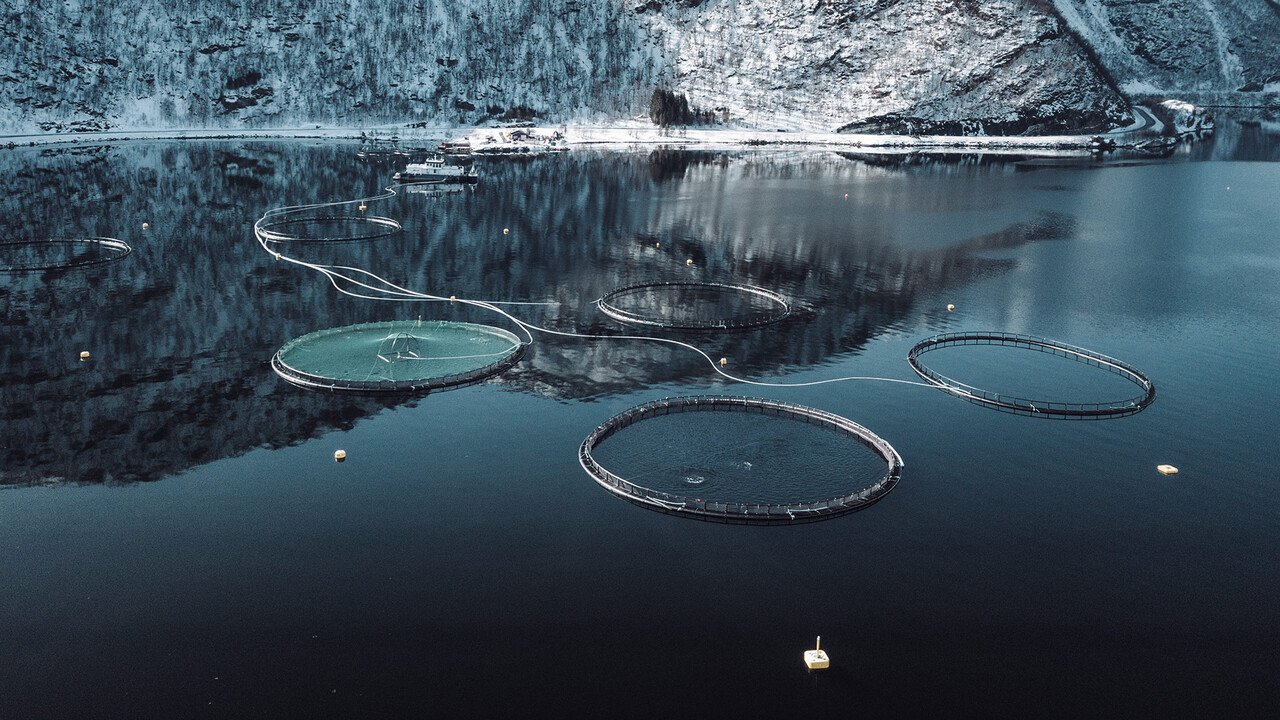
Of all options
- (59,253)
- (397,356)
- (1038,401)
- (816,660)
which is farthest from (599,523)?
(59,253)

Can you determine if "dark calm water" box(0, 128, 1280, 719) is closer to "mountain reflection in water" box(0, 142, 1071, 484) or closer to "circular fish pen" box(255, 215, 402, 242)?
"mountain reflection in water" box(0, 142, 1071, 484)

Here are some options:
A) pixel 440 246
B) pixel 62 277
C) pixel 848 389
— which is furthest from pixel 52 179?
pixel 848 389

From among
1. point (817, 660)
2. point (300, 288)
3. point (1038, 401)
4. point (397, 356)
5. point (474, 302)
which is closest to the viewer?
point (817, 660)

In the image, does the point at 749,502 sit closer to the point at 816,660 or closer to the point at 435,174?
the point at 816,660

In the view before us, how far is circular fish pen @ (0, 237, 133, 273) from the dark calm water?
13.8ft

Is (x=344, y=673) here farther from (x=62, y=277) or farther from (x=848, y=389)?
(x=62, y=277)

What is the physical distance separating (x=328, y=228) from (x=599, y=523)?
306ft

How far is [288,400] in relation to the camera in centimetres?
6694

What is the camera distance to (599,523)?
50469mm

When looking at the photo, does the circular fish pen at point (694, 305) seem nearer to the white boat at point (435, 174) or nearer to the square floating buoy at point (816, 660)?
the square floating buoy at point (816, 660)

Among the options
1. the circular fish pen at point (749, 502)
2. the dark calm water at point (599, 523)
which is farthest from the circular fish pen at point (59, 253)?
the circular fish pen at point (749, 502)

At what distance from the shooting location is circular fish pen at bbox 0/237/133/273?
106 metres

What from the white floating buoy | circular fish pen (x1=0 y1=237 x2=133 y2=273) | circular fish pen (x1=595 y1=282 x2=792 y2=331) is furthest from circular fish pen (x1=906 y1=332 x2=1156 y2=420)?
circular fish pen (x1=0 y1=237 x2=133 y2=273)

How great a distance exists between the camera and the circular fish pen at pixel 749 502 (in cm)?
5112
